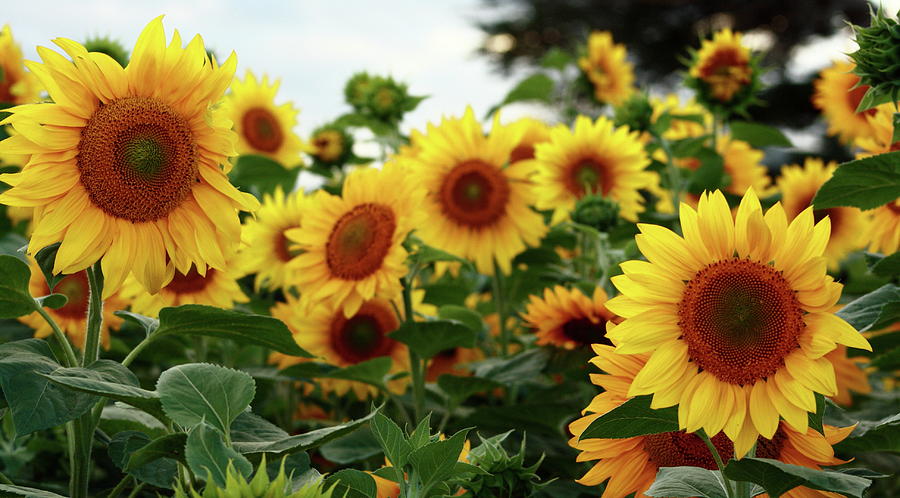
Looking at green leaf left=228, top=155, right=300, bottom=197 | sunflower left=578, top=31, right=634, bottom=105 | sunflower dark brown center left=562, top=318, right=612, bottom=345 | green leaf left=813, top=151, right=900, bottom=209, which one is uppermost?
sunflower left=578, top=31, right=634, bottom=105

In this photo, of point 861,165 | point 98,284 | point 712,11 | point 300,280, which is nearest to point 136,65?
point 98,284

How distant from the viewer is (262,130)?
2666mm

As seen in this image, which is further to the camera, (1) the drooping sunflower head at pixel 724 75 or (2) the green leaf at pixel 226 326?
(1) the drooping sunflower head at pixel 724 75

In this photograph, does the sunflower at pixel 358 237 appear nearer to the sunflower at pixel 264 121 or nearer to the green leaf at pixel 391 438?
the green leaf at pixel 391 438

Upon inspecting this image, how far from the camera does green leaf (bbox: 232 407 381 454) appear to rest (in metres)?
0.83

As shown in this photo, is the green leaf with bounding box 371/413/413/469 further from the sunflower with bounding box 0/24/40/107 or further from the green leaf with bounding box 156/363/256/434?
the sunflower with bounding box 0/24/40/107

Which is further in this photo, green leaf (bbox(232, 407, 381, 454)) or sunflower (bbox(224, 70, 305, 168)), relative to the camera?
sunflower (bbox(224, 70, 305, 168))

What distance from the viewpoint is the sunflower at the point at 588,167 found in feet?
6.44

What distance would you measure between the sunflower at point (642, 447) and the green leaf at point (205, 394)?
13.5 inches

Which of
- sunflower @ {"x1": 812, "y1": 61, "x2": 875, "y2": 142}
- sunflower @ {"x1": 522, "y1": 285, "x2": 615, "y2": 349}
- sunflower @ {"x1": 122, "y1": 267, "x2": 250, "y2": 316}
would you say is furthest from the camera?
sunflower @ {"x1": 812, "y1": 61, "x2": 875, "y2": 142}

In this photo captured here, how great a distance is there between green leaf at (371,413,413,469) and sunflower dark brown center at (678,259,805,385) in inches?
11.6

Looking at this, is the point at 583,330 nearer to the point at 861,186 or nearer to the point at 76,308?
the point at 861,186

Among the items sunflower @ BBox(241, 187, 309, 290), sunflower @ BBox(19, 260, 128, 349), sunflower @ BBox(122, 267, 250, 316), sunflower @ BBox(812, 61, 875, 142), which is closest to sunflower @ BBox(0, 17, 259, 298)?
sunflower @ BBox(122, 267, 250, 316)

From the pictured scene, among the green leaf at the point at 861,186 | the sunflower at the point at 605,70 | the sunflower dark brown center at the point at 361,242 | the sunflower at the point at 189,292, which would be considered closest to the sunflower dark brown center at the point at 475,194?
the sunflower dark brown center at the point at 361,242
